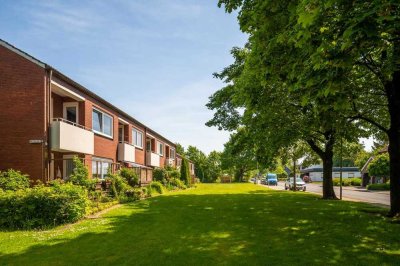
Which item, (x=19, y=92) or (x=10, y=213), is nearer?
(x=10, y=213)

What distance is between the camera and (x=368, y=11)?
6.23 metres

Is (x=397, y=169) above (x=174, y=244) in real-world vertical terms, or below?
above

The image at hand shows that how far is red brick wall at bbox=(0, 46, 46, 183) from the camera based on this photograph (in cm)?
1702

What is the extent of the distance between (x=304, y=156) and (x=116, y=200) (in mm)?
21778

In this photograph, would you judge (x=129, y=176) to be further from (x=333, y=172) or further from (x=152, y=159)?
(x=333, y=172)

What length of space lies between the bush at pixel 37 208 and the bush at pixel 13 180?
274 cm

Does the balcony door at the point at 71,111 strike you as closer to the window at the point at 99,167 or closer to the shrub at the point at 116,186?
Answer: the window at the point at 99,167

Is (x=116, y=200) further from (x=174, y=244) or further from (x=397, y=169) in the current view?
(x=397, y=169)

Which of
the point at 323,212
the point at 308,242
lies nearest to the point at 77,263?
the point at 308,242

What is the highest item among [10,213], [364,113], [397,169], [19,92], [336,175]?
[19,92]

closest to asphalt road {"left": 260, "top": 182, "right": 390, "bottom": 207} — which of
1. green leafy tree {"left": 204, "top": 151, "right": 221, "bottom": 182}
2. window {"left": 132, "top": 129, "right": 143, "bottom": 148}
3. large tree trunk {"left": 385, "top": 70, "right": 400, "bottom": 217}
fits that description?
large tree trunk {"left": 385, "top": 70, "right": 400, "bottom": 217}

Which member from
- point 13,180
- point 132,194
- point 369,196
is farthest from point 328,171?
point 13,180

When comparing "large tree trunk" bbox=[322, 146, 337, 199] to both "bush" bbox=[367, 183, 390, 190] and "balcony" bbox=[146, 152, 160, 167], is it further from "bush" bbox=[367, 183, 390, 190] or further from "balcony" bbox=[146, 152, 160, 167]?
"bush" bbox=[367, 183, 390, 190]

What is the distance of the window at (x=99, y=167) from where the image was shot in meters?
22.8
